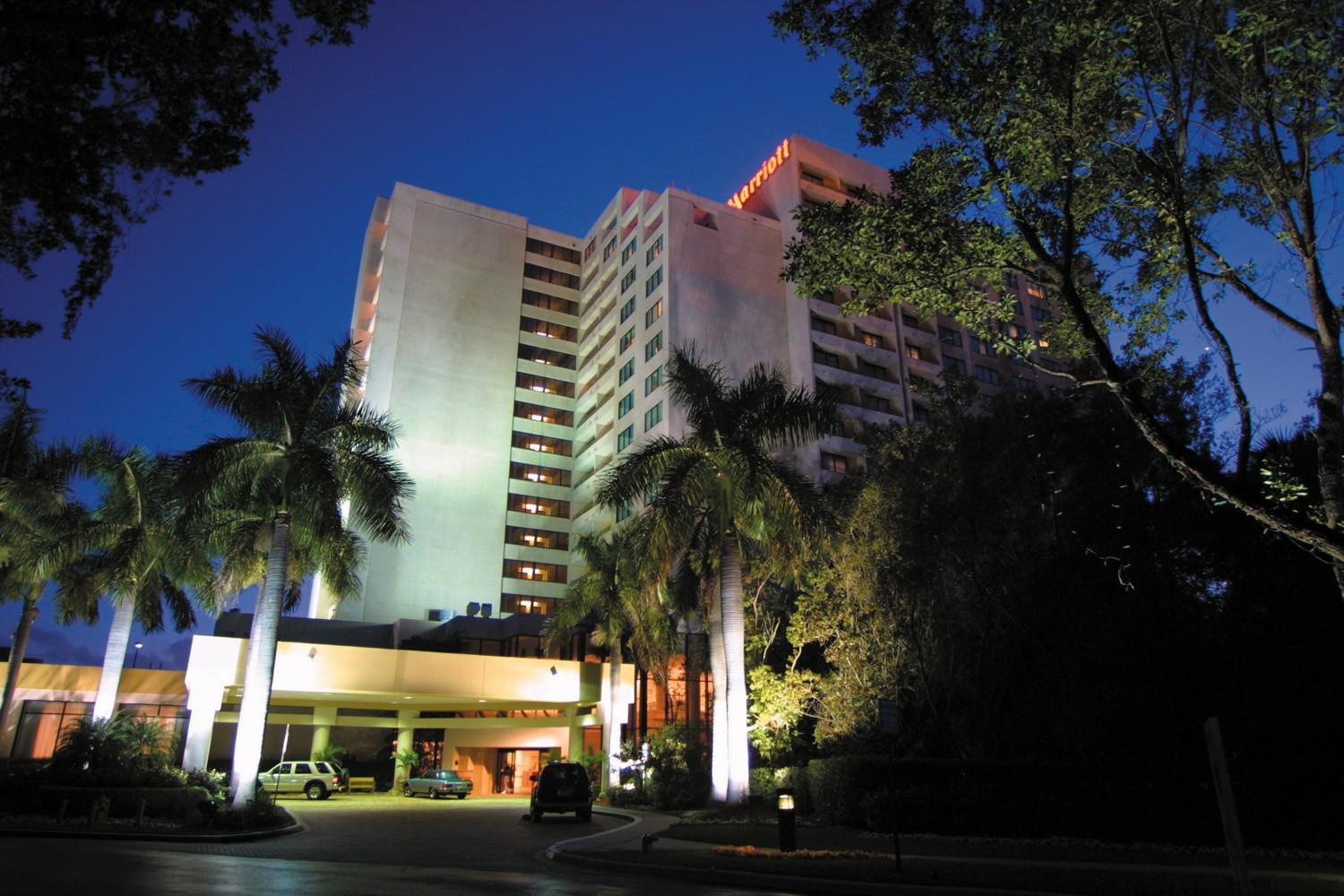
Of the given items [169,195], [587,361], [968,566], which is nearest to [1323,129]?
[968,566]

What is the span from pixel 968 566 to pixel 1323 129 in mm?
13371

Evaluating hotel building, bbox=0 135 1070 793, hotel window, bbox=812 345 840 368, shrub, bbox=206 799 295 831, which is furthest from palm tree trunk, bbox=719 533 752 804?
hotel window, bbox=812 345 840 368

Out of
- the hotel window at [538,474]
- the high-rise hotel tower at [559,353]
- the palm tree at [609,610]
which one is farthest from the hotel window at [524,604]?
the palm tree at [609,610]

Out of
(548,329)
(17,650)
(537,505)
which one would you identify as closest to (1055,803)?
(17,650)

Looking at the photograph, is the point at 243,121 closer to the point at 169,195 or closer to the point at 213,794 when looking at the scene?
the point at 169,195

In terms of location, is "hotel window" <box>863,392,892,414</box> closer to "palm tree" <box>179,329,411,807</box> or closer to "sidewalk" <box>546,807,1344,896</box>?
"palm tree" <box>179,329,411,807</box>

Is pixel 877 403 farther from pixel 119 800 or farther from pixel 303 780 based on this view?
pixel 119 800

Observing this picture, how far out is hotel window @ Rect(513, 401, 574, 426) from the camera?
8025 centimetres

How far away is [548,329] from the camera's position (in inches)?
3351

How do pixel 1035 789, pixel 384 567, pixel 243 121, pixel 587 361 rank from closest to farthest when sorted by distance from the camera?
1. pixel 243 121
2. pixel 1035 789
3. pixel 384 567
4. pixel 587 361

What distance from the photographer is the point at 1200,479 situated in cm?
1116

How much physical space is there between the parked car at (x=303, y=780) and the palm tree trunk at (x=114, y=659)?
32.0 ft

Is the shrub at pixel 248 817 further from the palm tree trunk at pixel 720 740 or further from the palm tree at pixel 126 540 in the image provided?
the palm tree trunk at pixel 720 740

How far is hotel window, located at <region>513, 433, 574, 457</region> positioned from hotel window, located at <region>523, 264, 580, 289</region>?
17201 millimetres
